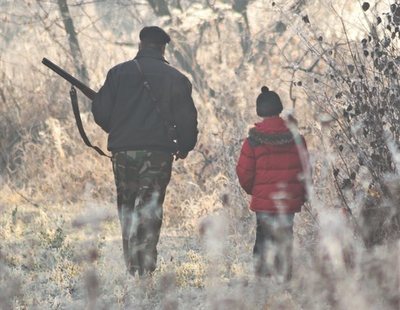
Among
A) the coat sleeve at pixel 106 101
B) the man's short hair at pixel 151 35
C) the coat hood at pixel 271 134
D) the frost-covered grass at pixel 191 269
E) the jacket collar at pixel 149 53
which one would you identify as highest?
the man's short hair at pixel 151 35

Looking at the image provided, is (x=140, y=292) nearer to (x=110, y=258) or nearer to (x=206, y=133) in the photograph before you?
(x=110, y=258)

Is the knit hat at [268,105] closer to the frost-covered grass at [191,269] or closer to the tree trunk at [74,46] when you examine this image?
the frost-covered grass at [191,269]

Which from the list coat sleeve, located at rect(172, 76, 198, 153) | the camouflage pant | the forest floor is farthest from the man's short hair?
the forest floor

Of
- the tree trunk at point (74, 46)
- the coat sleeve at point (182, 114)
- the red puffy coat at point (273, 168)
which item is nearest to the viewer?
the red puffy coat at point (273, 168)

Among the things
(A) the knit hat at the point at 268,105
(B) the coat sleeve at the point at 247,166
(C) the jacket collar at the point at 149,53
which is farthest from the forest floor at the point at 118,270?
(C) the jacket collar at the point at 149,53

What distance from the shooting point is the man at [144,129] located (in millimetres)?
5246

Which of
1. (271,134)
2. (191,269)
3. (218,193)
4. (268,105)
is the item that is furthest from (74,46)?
(271,134)

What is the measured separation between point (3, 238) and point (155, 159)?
2.77 metres

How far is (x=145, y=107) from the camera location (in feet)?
17.2

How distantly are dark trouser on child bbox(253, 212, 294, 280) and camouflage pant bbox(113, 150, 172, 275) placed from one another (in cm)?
72

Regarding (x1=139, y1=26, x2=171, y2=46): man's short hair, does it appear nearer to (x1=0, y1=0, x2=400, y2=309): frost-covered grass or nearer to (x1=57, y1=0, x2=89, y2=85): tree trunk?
(x1=0, y1=0, x2=400, y2=309): frost-covered grass

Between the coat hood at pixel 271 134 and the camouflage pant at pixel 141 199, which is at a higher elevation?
the coat hood at pixel 271 134

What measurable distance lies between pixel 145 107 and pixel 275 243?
1.28m

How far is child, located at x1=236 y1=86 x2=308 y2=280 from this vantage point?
16.6ft
